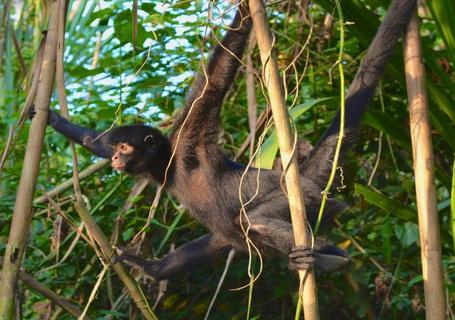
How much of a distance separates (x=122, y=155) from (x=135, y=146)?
13 centimetres

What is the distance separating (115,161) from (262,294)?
285 cm

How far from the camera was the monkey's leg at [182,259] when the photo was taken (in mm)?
6195

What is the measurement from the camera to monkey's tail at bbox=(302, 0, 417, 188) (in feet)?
14.8

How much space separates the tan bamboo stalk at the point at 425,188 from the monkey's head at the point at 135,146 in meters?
2.46

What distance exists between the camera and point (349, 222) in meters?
7.61

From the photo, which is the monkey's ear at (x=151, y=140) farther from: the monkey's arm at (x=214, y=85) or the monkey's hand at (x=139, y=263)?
the monkey's hand at (x=139, y=263)

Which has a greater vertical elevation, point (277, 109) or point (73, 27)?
point (73, 27)

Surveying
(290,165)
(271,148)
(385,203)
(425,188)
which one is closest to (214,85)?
(271,148)

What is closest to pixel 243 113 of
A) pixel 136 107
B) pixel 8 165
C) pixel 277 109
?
pixel 136 107

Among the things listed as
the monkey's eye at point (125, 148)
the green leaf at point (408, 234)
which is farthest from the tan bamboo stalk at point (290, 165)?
the monkey's eye at point (125, 148)

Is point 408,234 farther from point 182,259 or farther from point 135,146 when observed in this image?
point 135,146

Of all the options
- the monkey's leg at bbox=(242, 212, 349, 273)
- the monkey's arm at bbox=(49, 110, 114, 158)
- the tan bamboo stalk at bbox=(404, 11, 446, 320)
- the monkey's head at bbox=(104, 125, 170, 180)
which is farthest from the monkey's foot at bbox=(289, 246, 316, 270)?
the monkey's arm at bbox=(49, 110, 114, 158)

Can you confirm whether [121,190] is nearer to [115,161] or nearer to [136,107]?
[136,107]

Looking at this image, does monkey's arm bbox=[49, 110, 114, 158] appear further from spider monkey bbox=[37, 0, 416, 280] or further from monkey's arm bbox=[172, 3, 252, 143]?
monkey's arm bbox=[172, 3, 252, 143]
